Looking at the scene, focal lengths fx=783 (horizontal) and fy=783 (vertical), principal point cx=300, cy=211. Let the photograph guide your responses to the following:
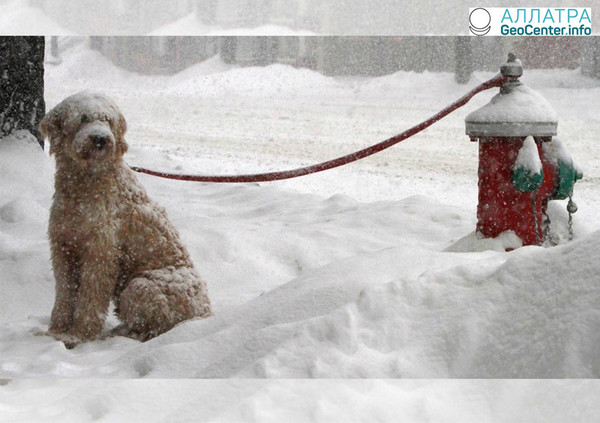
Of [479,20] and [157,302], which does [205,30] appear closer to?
[479,20]

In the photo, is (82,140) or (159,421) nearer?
(159,421)

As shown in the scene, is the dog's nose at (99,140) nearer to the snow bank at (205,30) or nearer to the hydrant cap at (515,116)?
the snow bank at (205,30)

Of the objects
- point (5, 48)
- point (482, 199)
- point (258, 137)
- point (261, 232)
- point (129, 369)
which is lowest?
point (129, 369)

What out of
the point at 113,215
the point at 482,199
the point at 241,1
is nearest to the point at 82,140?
the point at 113,215

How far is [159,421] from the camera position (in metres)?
2.46

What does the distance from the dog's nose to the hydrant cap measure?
5.44 ft

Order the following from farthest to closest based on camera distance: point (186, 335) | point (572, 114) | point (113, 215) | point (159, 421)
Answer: point (572, 114) < point (113, 215) < point (186, 335) < point (159, 421)

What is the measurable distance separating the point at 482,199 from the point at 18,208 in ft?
7.69

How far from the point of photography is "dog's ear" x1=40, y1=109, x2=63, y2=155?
3.08m

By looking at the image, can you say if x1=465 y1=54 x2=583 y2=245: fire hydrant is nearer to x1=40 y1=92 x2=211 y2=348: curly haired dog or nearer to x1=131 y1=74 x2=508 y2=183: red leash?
x1=131 y1=74 x2=508 y2=183: red leash

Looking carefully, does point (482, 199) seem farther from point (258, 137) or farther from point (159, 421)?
point (159, 421)

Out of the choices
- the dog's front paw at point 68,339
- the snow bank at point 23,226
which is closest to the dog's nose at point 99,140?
the dog's front paw at point 68,339

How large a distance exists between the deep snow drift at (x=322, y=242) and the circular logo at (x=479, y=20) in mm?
615

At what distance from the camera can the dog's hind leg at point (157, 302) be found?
3291 millimetres
